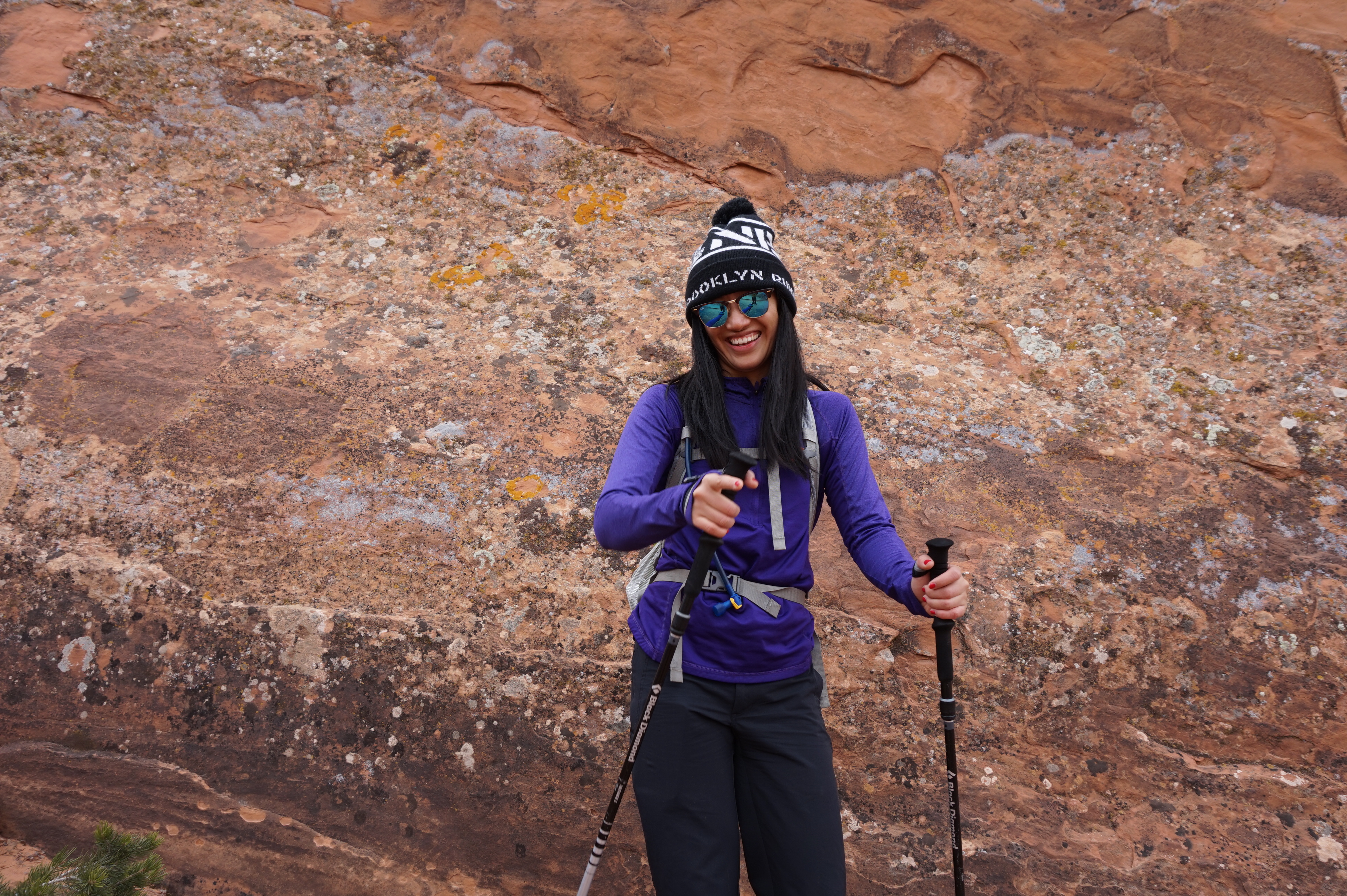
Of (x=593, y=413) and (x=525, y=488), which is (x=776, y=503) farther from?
(x=593, y=413)

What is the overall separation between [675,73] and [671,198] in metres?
0.85

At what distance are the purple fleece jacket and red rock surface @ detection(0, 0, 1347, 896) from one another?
57.8 inches

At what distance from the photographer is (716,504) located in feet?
6.94

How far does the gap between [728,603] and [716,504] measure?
1.25ft

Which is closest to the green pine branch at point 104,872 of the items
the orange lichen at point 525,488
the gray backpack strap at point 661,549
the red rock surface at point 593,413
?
the red rock surface at point 593,413

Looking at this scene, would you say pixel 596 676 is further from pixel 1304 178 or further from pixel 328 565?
pixel 1304 178

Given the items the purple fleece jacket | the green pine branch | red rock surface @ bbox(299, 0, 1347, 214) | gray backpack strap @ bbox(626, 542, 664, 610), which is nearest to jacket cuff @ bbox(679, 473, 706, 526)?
the purple fleece jacket

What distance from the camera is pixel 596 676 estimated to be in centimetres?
381

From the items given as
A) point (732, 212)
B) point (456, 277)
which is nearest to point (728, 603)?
point (732, 212)

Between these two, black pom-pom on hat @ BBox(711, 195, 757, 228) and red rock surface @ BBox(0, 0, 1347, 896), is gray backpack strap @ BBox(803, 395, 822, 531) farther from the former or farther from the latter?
red rock surface @ BBox(0, 0, 1347, 896)

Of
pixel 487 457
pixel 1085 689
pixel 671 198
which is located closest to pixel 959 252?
pixel 671 198

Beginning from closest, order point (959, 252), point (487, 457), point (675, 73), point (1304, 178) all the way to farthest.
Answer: point (487, 457), point (1304, 178), point (959, 252), point (675, 73)

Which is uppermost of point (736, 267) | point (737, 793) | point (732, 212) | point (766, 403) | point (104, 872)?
point (732, 212)

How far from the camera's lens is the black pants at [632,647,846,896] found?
88.1 inches
